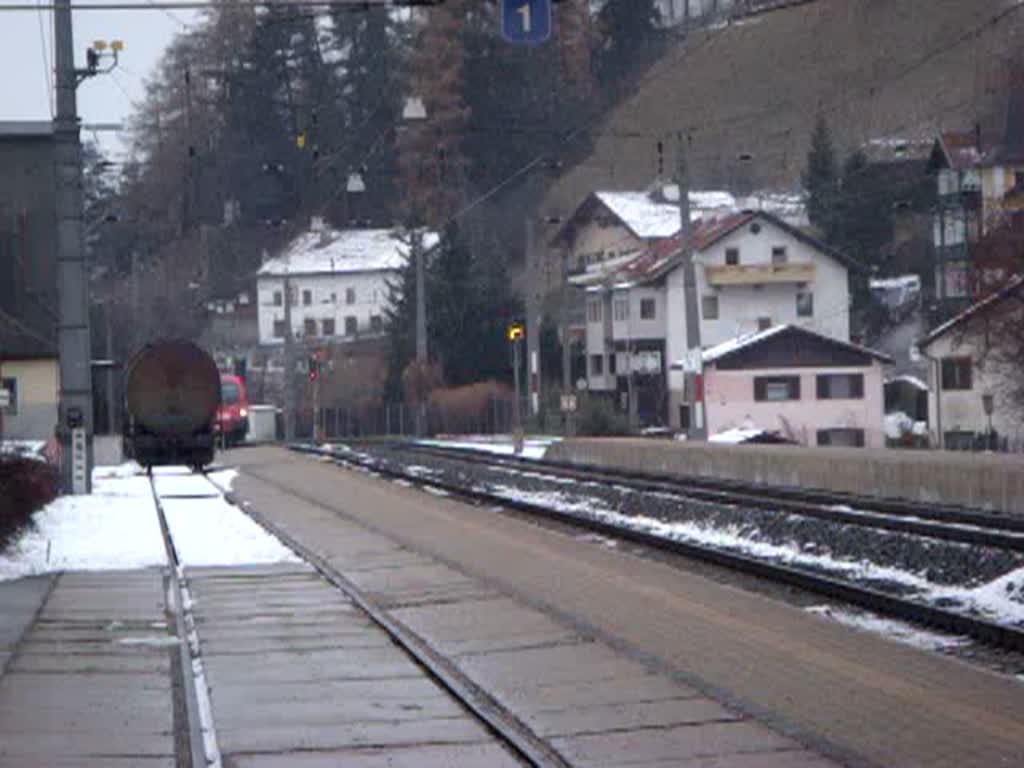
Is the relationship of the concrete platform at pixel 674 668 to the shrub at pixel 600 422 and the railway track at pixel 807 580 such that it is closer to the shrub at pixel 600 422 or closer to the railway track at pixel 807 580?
the railway track at pixel 807 580

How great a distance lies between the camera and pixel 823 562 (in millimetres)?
21812

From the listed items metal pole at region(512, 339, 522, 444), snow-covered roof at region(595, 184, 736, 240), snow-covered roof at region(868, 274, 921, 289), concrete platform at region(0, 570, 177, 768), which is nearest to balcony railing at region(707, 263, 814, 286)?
snow-covered roof at region(595, 184, 736, 240)

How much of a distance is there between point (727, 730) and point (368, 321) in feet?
317

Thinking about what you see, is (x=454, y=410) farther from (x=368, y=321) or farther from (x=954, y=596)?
(x=954, y=596)

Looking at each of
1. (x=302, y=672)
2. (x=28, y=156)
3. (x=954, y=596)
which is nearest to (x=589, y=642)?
(x=302, y=672)

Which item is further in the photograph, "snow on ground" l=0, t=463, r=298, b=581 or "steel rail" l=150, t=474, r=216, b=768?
"snow on ground" l=0, t=463, r=298, b=581

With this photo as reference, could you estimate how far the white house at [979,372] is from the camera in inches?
2264

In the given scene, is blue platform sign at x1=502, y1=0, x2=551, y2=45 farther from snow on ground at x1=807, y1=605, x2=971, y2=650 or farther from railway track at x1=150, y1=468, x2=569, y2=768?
snow on ground at x1=807, y1=605, x2=971, y2=650

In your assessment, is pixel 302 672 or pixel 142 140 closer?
pixel 302 672

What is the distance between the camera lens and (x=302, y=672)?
14586 mm

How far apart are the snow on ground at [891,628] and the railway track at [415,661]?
3.54 meters

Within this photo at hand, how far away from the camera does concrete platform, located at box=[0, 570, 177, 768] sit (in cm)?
1159

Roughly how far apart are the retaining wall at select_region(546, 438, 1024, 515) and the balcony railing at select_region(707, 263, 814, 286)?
34232 mm

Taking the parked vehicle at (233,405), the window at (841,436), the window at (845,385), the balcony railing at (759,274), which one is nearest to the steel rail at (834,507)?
the parked vehicle at (233,405)
